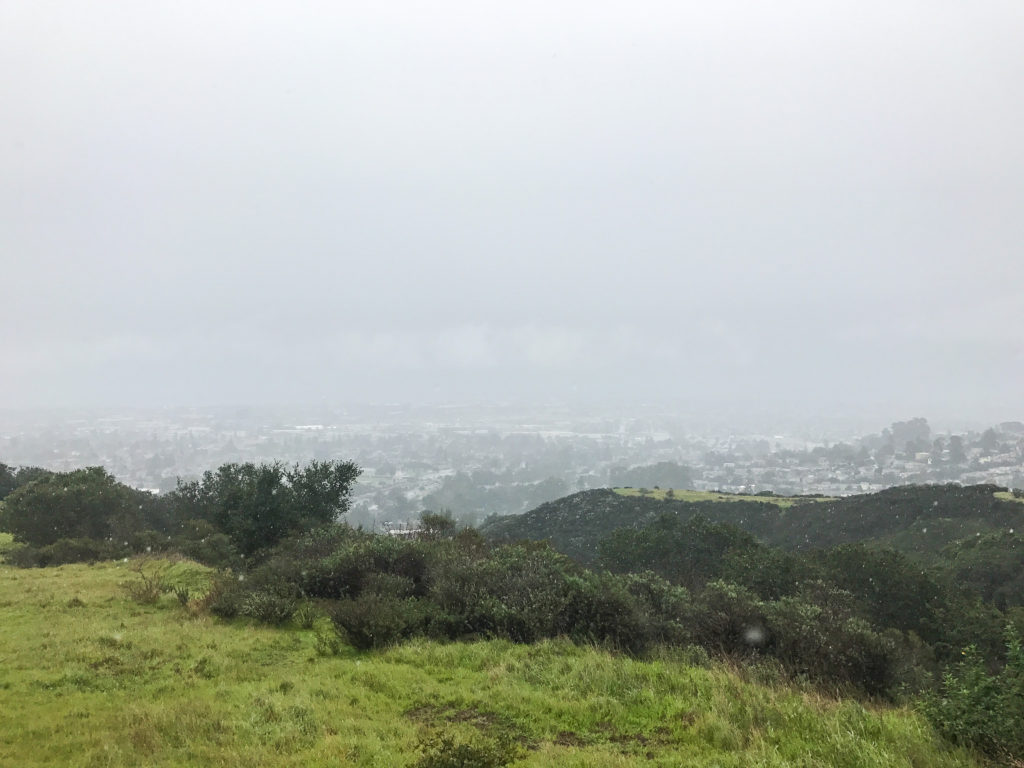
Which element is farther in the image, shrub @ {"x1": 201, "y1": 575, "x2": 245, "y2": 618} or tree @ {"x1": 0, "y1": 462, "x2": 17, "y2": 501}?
tree @ {"x1": 0, "y1": 462, "x2": 17, "y2": 501}

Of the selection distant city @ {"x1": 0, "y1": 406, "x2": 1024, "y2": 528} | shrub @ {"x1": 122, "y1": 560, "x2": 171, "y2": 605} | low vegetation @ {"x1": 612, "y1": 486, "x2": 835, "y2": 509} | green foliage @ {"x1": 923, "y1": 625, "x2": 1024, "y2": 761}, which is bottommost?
distant city @ {"x1": 0, "y1": 406, "x2": 1024, "y2": 528}

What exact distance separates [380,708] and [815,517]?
55.4 metres

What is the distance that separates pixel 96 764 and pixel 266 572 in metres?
10.4

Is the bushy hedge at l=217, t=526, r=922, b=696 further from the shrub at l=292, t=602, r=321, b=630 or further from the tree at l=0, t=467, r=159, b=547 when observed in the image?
the tree at l=0, t=467, r=159, b=547

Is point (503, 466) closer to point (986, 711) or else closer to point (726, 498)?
point (726, 498)

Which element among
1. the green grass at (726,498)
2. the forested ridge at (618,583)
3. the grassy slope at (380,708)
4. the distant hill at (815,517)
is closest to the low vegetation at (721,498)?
the green grass at (726,498)

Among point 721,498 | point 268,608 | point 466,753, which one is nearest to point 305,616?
point 268,608

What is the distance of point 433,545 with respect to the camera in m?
18.3

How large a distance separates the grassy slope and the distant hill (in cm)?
3415

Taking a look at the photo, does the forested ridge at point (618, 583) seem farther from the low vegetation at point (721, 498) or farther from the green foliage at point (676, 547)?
the low vegetation at point (721, 498)

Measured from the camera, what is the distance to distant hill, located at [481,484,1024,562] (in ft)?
144

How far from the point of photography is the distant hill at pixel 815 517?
4403cm

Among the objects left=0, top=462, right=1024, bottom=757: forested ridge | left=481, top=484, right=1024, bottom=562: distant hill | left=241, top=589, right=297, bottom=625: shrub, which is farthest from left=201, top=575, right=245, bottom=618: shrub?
left=481, top=484, right=1024, bottom=562: distant hill

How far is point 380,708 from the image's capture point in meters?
8.41
